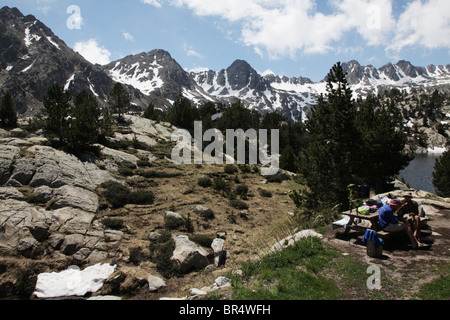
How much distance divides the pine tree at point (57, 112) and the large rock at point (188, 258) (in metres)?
18.5

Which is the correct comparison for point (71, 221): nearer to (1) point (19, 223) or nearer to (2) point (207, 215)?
(1) point (19, 223)

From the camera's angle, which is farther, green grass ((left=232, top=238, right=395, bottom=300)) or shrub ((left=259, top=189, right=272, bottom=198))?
shrub ((left=259, top=189, right=272, bottom=198))

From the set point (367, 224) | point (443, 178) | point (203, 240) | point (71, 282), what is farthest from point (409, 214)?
point (443, 178)

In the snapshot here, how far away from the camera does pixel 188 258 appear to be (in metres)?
11.7

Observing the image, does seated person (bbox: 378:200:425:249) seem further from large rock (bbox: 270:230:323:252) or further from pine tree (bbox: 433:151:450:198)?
pine tree (bbox: 433:151:450:198)

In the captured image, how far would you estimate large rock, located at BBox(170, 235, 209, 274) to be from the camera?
37.6ft

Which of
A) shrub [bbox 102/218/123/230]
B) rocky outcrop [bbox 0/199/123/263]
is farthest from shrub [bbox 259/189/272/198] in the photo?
rocky outcrop [bbox 0/199/123/263]

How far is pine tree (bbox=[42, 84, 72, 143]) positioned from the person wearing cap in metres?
26.5

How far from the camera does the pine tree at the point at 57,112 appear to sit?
2486 cm

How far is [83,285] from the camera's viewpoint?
966cm

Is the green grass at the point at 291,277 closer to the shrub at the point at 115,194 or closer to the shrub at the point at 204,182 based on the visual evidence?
the shrub at the point at 115,194
